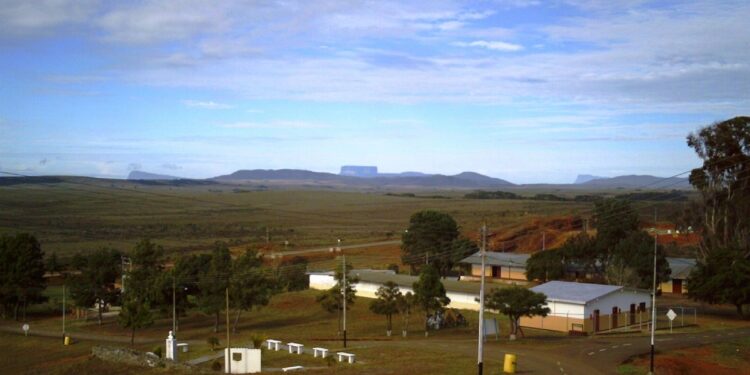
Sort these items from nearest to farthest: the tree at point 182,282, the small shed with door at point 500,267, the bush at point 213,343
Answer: the bush at point 213,343 < the tree at point 182,282 < the small shed with door at point 500,267

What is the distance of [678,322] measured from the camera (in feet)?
156

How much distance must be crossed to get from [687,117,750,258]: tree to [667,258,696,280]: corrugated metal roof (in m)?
2.15

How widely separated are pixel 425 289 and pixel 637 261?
23158 millimetres

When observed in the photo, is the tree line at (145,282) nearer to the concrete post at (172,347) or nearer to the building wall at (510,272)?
the concrete post at (172,347)

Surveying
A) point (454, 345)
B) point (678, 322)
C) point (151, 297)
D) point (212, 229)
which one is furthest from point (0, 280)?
point (212, 229)

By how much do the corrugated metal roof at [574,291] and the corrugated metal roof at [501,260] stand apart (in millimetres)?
18982

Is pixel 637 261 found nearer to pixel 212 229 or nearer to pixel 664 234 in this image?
pixel 664 234

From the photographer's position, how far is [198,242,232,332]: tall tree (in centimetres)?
5000

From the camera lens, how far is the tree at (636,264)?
2281 inches

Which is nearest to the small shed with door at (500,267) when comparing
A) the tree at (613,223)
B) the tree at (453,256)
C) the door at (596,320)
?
the tree at (453,256)

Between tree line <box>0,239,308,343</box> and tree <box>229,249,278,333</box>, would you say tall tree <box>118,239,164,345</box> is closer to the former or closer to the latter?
tree line <box>0,239,308,343</box>

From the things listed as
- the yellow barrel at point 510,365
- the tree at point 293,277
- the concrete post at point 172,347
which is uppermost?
the yellow barrel at point 510,365

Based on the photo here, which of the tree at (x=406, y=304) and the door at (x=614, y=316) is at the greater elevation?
the tree at (x=406, y=304)

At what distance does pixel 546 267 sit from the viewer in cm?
6362
